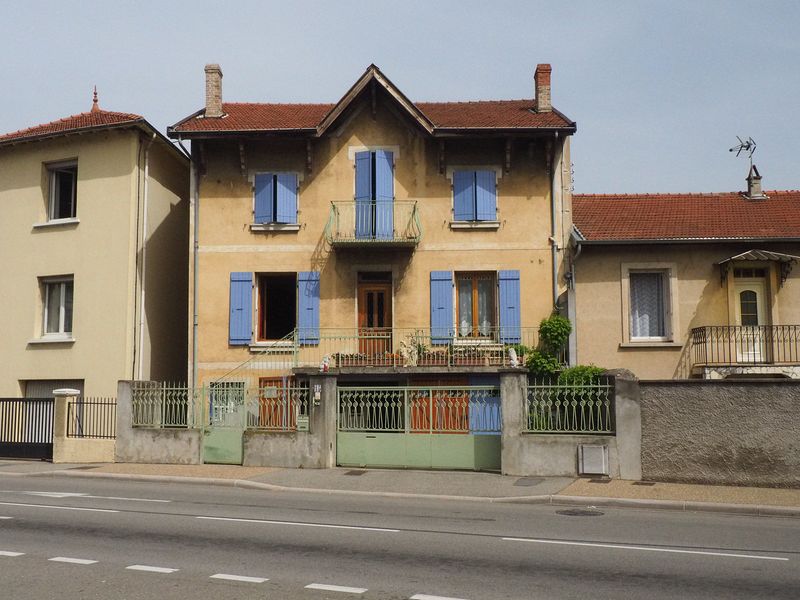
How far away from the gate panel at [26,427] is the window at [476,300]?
10.9 metres

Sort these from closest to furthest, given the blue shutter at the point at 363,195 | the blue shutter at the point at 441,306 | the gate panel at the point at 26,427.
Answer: the gate panel at the point at 26,427 → the blue shutter at the point at 441,306 → the blue shutter at the point at 363,195

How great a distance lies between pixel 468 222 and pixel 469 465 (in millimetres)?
8018

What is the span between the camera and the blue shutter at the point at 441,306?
72.1ft

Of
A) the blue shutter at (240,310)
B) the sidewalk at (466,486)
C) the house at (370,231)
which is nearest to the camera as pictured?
the sidewalk at (466,486)

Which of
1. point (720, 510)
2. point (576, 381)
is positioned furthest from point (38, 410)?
point (720, 510)

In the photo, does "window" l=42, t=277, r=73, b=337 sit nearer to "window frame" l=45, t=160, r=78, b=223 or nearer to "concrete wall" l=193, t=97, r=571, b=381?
"window frame" l=45, t=160, r=78, b=223

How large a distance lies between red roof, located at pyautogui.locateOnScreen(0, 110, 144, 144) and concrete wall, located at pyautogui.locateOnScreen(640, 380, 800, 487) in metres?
15.7

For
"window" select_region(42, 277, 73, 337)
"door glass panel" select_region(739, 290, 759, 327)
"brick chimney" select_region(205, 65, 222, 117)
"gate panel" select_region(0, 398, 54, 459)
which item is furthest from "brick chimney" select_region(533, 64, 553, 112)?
"gate panel" select_region(0, 398, 54, 459)

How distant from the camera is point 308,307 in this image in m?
22.4

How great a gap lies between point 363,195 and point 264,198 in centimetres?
280

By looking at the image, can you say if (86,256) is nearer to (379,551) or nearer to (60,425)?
(60,425)

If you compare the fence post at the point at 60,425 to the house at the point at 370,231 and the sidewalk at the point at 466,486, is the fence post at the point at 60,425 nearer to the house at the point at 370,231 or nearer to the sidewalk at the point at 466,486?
the sidewalk at the point at 466,486

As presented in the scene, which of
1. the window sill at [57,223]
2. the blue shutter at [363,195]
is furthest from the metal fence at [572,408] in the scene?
the window sill at [57,223]

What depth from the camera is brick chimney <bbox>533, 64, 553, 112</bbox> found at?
23.3m
